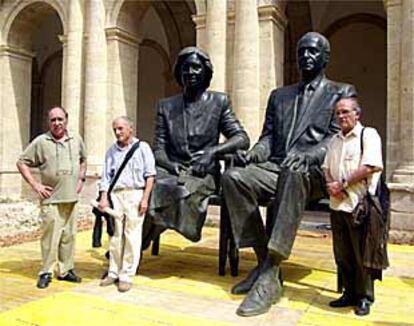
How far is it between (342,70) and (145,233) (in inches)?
493

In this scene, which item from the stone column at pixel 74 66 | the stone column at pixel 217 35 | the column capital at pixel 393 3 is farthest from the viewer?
the stone column at pixel 74 66

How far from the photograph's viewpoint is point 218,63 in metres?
8.90

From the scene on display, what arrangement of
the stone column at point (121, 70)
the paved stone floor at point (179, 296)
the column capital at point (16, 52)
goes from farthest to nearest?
the column capital at point (16, 52)
the stone column at point (121, 70)
the paved stone floor at point (179, 296)

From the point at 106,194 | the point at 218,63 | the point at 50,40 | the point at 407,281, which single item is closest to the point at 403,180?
the point at 407,281

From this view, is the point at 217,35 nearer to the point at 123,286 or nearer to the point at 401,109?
the point at 401,109

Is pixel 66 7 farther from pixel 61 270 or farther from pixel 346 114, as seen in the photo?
pixel 346 114

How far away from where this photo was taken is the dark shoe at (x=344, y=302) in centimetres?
360

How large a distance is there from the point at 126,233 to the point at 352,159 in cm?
190

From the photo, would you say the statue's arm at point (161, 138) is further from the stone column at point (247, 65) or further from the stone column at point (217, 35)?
the stone column at point (217, 35)

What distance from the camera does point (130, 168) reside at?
402cm

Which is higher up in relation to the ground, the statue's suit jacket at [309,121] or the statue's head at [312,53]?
the statue's head at [312,53]

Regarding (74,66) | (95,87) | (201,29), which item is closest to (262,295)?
(201,29)

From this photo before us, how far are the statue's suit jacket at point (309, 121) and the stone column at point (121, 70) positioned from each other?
268 inches

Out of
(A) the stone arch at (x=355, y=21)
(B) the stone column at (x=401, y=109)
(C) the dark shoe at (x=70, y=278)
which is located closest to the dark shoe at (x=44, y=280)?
(C) the dark shoe at (x=70, y=278)
